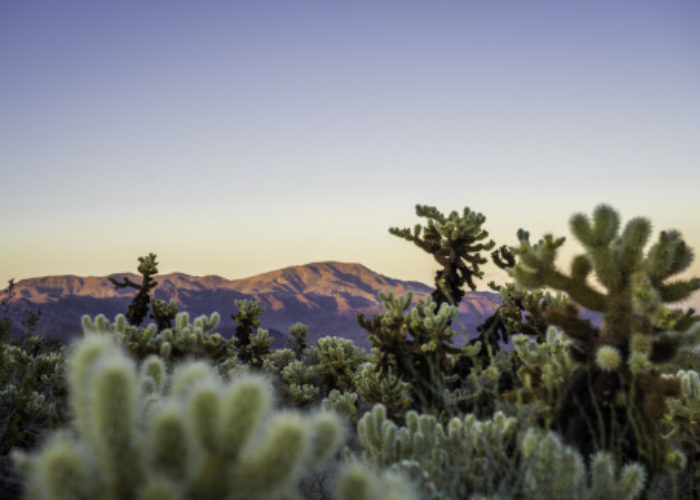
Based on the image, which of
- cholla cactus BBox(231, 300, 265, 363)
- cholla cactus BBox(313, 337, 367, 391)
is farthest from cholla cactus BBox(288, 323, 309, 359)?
cholla cactus BBox(313, 337, 367, 391)

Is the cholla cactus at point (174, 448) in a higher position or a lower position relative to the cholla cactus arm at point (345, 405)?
higher

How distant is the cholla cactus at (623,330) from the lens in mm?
3398

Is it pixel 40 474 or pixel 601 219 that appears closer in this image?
pixel 40 474

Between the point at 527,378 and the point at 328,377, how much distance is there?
5642 mm

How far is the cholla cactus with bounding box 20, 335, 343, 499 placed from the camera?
1.32 metres

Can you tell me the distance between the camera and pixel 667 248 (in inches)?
139

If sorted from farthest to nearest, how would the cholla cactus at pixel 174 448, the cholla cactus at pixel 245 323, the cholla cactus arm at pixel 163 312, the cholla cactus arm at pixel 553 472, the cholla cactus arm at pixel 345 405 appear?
the cholla cactus at pixel 245 323 → the cholla cactus arm at pixel 163 312 → the cholla cactus arm at pixel 345 405 → the cholla cactus arm at pixel 553 472 → the cholla cactus at pixel 174 448

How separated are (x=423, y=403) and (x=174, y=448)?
3158mm

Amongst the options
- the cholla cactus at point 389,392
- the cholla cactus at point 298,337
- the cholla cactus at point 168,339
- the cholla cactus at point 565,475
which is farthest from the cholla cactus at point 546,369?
the cholla cactus at point 298,337

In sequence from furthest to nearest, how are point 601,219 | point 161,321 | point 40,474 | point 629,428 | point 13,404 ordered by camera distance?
point 161,321 → point 13,404 → point 601,219 → point 629,428 → point 40,474

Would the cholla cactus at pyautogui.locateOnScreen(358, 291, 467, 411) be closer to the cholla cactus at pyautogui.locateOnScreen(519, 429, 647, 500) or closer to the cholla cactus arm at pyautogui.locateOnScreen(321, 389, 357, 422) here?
the cholla cactus arm at pyautogui.locateOnScreen(321, 389, 357, 422)

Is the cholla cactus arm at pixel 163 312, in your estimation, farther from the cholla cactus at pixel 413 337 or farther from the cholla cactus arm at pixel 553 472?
the cholla cactus arm at pixel 553 472

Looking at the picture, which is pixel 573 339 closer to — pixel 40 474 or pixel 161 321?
pixel 40 474

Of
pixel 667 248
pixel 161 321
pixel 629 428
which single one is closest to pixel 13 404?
pixel 161 321
